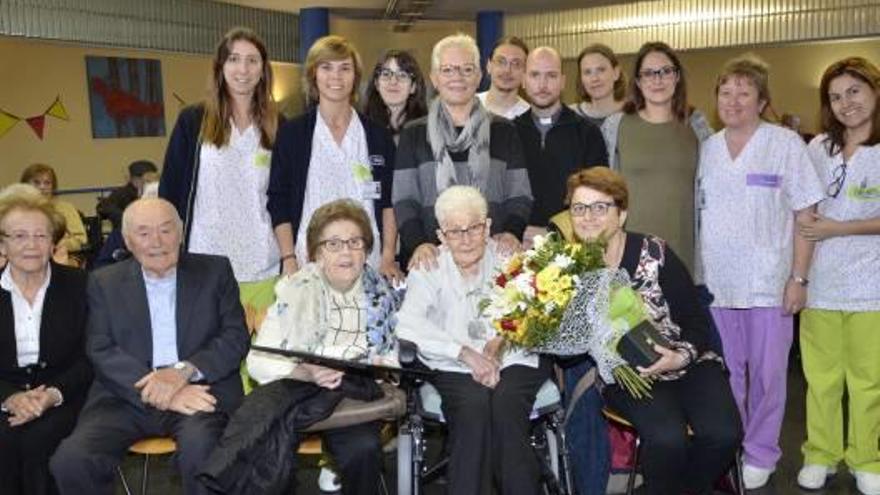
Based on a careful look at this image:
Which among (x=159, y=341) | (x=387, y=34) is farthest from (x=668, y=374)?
(x=387, y=34)

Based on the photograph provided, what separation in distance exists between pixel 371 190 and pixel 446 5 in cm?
682

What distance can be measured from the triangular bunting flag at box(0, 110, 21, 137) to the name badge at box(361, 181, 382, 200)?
7.81 meters

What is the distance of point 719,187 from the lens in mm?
3732

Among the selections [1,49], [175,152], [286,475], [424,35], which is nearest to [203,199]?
[175,152]

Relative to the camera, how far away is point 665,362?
3035 millimetres

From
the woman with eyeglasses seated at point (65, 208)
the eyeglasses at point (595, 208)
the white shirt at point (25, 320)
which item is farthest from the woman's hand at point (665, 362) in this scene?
the woman with eyeglasses seated at point (65, 208)

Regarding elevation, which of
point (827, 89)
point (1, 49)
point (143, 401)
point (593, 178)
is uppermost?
point (1, 49)

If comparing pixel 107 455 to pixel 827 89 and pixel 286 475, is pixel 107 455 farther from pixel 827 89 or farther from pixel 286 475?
pixel 827 89

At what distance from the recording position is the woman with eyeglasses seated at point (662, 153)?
3.78 metres

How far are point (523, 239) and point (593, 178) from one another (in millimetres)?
517

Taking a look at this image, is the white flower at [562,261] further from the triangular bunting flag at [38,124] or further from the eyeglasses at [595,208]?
the triangular bunting flag at [38,124]

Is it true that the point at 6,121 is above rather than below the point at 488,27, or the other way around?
below

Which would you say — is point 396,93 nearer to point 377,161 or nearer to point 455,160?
point 377,161

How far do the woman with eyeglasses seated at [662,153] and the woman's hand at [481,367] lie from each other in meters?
1.09
